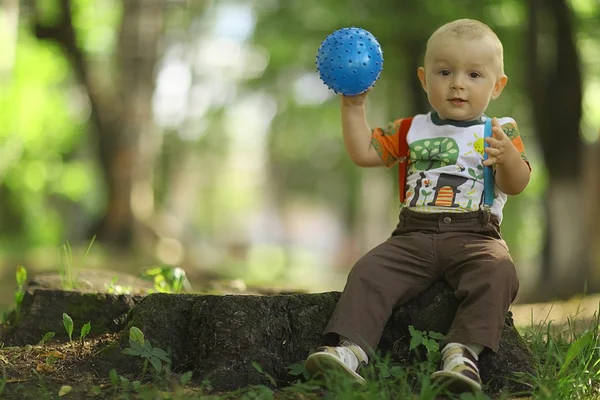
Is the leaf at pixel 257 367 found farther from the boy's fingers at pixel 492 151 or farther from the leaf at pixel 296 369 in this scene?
the boy's fingers at pixel 492 151

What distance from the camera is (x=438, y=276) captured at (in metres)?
3.52

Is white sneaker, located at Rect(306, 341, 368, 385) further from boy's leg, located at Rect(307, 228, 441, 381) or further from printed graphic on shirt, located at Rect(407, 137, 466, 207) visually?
printed graphic on shirt, located at Rect(407, 137, 466, 207)

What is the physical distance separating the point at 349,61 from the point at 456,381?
1456mm

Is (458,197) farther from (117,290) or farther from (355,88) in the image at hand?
(117,290)

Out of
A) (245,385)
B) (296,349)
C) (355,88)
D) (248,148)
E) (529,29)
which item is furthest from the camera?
(248,148)

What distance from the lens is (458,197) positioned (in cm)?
356

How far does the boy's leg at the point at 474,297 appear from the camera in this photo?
310 centimetres

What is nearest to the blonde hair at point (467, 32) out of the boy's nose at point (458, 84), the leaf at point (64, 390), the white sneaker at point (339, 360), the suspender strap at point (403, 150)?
the boy's nose at point (458, 84)

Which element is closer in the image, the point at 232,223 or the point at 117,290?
the point at 117,290

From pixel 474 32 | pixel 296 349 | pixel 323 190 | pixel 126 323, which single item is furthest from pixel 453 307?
pixel 323 190

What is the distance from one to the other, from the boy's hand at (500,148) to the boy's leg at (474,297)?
0.35 metres

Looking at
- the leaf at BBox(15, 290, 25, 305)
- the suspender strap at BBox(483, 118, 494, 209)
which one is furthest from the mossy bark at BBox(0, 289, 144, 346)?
the suspender strap at BBox(483, 118, 494, 209)

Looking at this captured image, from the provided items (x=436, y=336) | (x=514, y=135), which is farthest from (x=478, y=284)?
(x=514, y=135)

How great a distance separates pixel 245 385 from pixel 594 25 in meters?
10.0
